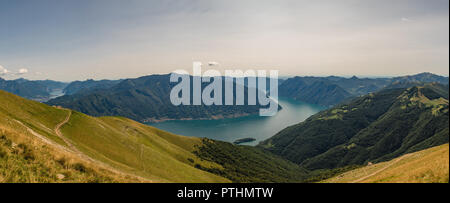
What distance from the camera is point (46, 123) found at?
49281 mm

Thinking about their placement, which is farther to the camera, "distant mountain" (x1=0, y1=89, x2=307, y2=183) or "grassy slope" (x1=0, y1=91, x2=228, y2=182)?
"distant mountain" (x1=0, y1=89, x2=307, y2=183)

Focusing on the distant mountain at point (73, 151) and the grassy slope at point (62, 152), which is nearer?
the grassy slope at point (62, 152)

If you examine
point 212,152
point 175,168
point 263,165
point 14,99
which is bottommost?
point 263,165

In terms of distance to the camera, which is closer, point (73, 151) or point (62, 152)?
point (62, 152)

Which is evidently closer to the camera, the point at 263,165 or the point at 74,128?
the point at 74,128

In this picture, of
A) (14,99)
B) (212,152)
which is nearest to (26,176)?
(14,99)

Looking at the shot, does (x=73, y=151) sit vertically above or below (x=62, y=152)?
below
